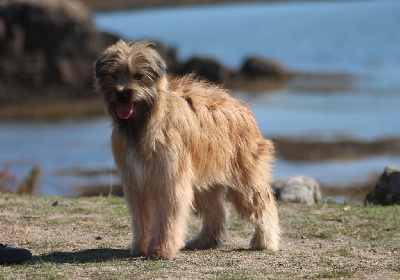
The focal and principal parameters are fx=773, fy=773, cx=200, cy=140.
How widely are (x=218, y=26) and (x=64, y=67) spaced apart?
118 feet

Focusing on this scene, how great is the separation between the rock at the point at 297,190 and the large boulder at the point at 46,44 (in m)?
20.1

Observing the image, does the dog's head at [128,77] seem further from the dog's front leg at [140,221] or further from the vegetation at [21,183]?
the vegetation at [21,183]

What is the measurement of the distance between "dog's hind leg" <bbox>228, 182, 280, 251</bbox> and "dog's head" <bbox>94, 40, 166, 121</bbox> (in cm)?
164

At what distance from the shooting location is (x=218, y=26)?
216ft

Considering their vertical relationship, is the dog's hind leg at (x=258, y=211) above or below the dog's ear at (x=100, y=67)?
below

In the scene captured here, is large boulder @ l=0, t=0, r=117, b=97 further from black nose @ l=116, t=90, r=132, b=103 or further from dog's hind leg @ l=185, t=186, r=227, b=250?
black nose @ l=116, t=90, r=132, b=103

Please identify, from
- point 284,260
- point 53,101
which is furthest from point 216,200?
point 53,101

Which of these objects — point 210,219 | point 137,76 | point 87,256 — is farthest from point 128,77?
point 210,219

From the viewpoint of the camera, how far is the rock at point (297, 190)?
35.9ft

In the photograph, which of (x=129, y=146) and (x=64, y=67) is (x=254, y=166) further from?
(x=64, y=67)

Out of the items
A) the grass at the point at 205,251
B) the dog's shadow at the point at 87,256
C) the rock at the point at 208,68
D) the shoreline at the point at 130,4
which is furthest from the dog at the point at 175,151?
the shoreline at the point at 130,4

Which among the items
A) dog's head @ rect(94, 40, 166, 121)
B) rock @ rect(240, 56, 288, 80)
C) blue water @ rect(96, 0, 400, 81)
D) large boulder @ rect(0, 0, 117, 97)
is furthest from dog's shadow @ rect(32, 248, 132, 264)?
rock @ rect(240, 56, 288, 80)

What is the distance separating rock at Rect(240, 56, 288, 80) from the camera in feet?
112

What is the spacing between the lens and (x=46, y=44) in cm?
3133
